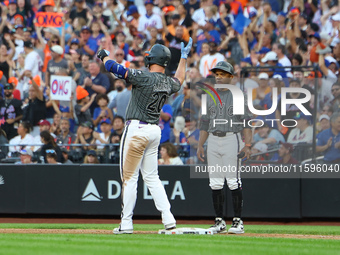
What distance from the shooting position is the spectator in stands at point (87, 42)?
56.7ft

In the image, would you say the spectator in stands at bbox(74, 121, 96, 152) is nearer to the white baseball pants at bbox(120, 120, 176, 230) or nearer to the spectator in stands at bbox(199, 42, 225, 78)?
the spectator in stands at bbox(199, 42, 225, 78)

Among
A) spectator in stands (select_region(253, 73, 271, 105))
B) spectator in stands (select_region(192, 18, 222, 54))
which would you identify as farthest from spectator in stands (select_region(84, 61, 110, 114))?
spectator in stands (select_region(253, 73, 271, 105))

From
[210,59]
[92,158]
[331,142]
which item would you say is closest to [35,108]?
[92,158]

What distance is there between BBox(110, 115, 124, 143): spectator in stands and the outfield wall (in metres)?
0.66

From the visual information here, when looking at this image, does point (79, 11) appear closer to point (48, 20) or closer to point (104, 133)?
point (48, 20)

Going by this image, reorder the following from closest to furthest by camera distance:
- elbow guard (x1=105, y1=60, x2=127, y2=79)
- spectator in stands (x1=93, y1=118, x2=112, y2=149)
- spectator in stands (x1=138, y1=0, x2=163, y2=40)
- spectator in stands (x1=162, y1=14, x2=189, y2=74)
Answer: elbow guard (x1=105, y1=60, x2=127, y2=79) < spectator in stands (x1=93, y1=118, x2=112, y2=149) < spectator in stands (x1=162, y1=14, x2=189, y2=74) < spectator in stands (x1=138, y1=0, x2=163, y2=40)

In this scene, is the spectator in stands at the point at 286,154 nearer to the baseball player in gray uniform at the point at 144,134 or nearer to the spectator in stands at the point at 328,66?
the spectator in stands at the point at 328,66

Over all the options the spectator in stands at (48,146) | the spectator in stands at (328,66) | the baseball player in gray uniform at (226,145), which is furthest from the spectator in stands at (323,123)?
the spectator in stands at (48,146)

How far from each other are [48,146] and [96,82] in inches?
104

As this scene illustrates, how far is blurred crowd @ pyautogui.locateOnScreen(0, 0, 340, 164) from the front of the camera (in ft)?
40.8

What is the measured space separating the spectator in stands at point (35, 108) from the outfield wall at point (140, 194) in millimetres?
1783

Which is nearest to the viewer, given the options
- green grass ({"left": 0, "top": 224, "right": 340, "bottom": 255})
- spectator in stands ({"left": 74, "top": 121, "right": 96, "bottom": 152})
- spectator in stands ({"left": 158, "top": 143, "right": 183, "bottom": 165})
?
green grass ({"left": 0, "top": 224, "right": 340, "bottom": 255})

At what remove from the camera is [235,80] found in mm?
13016

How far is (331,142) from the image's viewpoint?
39.5 feet
